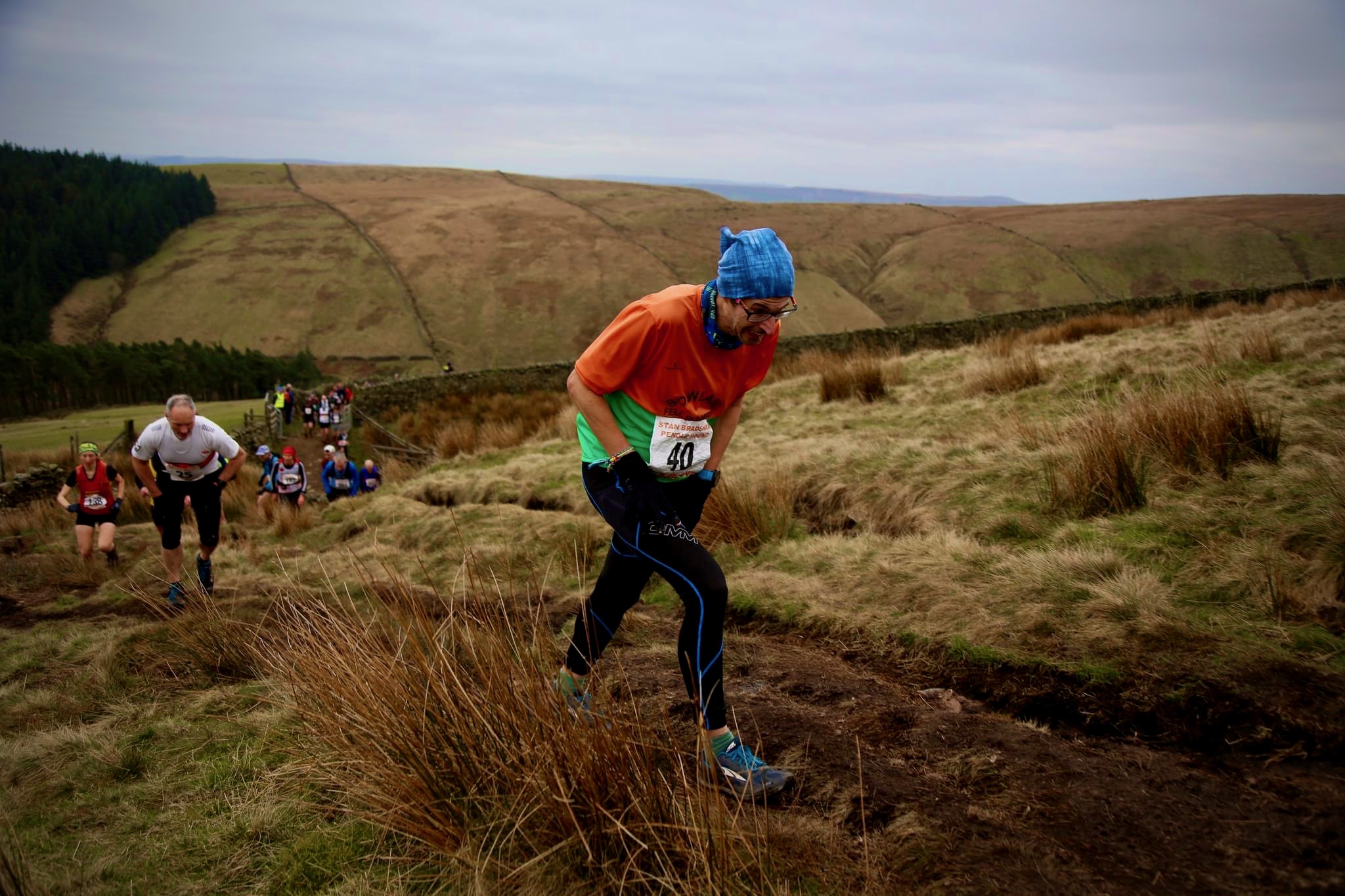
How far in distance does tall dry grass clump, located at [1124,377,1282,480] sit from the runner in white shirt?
7.03m

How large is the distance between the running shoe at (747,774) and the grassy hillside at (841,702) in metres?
0.11

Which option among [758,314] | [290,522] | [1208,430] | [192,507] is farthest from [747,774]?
[290,522]

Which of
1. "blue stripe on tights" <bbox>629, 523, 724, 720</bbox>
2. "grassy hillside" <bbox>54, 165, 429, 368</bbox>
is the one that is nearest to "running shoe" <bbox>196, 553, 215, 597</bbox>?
"blue stripe on tights" <bbox>629, 523, 724, 720</bbox>

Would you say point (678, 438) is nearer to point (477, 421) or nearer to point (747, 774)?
point (747, 774)

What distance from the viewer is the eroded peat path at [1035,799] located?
2414mm

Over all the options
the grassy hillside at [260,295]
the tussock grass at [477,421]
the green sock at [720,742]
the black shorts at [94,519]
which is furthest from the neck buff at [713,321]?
the grassy hillside at [260,295]

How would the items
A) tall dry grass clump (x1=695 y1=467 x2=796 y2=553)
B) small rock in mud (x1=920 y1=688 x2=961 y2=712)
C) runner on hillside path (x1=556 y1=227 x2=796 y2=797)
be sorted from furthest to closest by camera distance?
tall dry grass clump (x1=695 y1=467 x2=796 y2=553), small rock in mud (x1=920 y1=688 x2=961 y2=712), runner on hillside path (x1=556 y1=227 x2=796 y2=797)

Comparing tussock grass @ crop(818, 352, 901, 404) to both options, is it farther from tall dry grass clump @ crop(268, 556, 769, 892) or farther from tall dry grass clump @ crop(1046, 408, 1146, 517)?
tall dry grass clump @ crop(268, 556, 769, 892)

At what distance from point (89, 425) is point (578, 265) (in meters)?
64.2

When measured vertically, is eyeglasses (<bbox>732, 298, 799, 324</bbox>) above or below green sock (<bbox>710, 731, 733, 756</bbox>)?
above

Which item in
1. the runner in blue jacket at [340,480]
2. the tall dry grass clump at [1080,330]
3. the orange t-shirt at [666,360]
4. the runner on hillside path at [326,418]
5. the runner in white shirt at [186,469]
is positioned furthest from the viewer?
the runner on hillside path at [326,418]

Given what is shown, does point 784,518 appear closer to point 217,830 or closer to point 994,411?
point 994,411

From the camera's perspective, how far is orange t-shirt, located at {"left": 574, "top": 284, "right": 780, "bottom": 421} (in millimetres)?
3176

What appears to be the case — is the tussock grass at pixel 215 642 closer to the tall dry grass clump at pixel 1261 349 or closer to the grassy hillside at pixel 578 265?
the tall dry grass clump at pixel 1261 349
